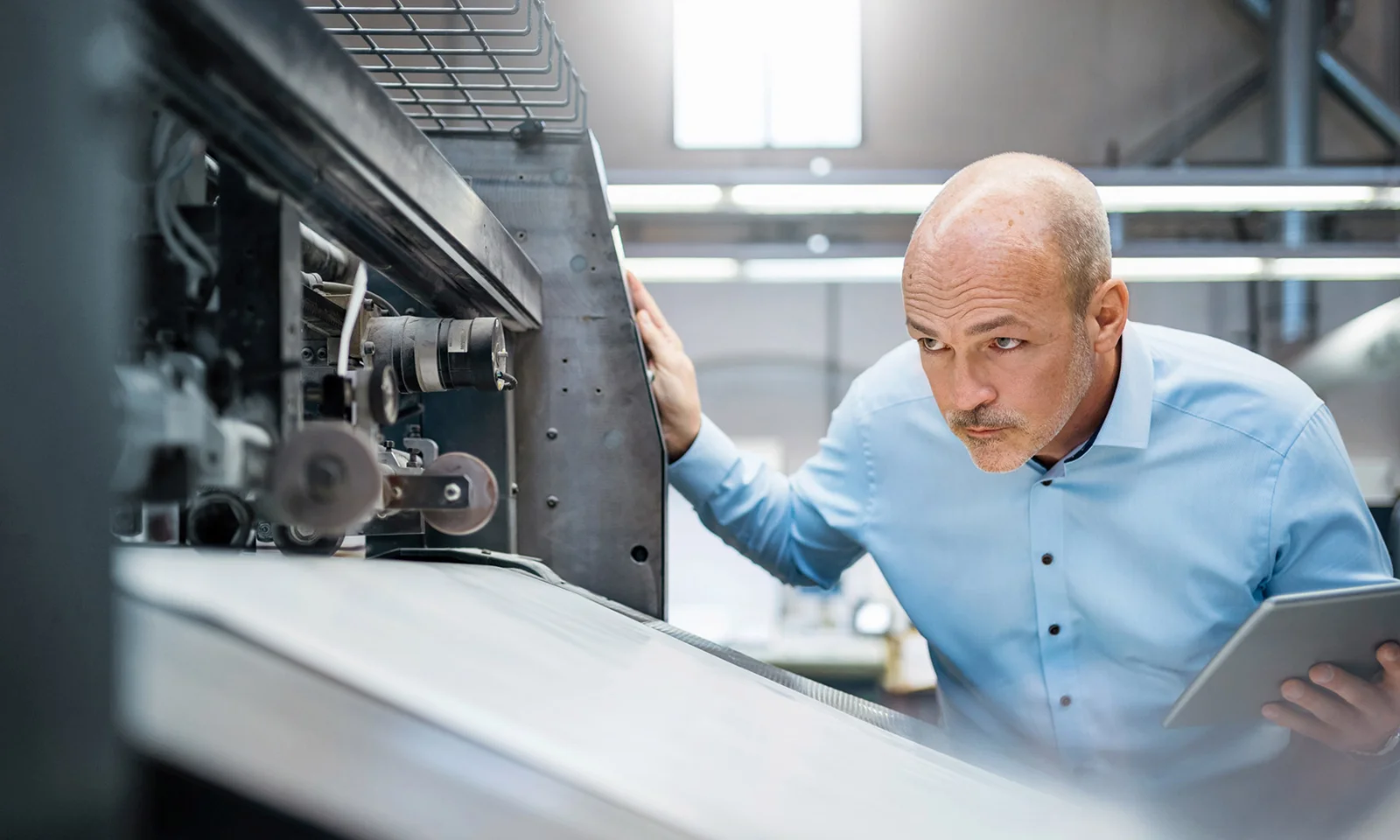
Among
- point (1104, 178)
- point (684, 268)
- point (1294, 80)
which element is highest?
point (1294, 80)

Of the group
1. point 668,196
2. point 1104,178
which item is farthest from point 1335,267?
point 668,196

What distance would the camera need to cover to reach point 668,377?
1.46 meters

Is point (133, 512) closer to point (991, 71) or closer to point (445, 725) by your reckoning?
point (445, 725)

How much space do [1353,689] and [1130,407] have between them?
46cm

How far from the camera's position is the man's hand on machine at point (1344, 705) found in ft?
3.08

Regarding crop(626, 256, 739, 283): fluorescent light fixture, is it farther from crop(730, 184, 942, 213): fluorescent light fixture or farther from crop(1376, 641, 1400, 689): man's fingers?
crop(1376, 641, 1400, 689): man's fingers

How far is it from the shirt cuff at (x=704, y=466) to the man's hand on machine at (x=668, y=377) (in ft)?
0.05

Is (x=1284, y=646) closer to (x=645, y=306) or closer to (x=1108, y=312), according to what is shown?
(x=1108, y=312)

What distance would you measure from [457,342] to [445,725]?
545 mm

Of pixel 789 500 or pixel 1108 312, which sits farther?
pixel 789 500

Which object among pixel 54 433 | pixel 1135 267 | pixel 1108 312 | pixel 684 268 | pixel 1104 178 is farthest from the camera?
pixel 684 268

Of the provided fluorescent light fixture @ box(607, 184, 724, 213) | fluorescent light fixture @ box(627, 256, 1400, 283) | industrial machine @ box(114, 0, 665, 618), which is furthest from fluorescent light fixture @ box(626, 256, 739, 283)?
industrial machine @ box(114, 0, 665, 618)

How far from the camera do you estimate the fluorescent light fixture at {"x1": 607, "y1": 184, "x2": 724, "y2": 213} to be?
122 inches

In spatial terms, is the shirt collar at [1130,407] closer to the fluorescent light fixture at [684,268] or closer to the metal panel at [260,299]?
the metal panel at [260,299]
